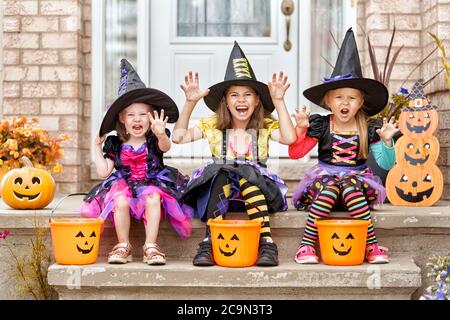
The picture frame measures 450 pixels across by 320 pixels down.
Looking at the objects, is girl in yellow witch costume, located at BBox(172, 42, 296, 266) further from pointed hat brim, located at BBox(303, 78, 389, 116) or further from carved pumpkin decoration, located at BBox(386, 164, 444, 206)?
carved pumpkin decoration, located at BBox(386, 164, 444, 206)

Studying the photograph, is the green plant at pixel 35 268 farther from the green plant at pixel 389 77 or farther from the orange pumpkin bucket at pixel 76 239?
the green plant at pixel 389 77

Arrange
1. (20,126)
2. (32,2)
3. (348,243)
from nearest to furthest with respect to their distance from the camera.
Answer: (348,243) < (20,126) < (32,2)

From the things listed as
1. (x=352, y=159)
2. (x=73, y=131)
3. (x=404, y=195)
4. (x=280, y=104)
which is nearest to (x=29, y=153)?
(x=73, y=131)

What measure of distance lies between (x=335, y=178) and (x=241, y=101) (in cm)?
61

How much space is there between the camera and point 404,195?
406cm

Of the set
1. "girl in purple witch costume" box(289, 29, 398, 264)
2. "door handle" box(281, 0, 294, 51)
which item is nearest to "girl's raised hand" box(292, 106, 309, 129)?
"girl in purple witch costume" box(289, 29, 398, 264)

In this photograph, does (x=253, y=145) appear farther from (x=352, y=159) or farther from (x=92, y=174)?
(x=92, y=174)

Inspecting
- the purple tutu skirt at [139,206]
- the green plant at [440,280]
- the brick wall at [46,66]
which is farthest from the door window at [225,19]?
the green plant at [440,280]

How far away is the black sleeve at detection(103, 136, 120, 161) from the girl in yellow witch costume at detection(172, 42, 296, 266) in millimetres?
301

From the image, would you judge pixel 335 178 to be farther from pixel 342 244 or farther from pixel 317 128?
pixel 342 244

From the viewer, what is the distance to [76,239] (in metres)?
3.19

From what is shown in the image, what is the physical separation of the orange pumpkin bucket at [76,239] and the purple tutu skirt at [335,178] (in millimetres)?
1050

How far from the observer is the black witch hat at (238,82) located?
353 cm

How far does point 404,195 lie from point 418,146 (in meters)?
0.29
